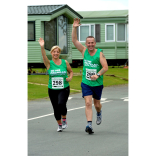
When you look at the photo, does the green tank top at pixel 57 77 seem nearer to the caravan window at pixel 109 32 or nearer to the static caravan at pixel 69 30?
the static caravan at pixel 69 30

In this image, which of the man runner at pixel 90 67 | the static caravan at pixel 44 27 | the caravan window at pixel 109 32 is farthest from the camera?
the caravan window at pixel 109 32

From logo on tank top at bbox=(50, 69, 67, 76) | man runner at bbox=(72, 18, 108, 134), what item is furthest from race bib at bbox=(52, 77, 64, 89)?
man runner at bbox=(72, 18, 108, 134)

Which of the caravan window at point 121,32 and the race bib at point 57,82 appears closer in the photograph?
the race bib at point 57,82

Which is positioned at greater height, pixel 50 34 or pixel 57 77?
pixel 50 34

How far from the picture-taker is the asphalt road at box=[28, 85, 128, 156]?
22.7 ft

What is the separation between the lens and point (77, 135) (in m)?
8.48

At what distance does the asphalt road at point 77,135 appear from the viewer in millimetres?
6906

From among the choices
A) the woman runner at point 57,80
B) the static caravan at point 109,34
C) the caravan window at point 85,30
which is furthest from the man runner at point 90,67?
→ the caravan window at point 85,30

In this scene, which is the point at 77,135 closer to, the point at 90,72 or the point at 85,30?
the point at 90,72

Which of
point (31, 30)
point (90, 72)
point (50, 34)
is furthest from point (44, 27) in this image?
point (90, 72)

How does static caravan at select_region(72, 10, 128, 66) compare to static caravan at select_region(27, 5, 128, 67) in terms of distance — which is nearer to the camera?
static caravan at select_region(27, 5, 128, 67)

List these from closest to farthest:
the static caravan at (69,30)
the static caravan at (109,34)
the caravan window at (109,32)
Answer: the static caravan at (69,30)
the static caravan at (109,34)
the caravan window at (109,32)

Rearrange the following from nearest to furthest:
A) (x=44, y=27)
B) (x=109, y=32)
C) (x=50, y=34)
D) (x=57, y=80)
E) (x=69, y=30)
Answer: (x=57, y=80)
(x=44, y=27)
(x=50, y=34)
(x=69, y=30)
(x=109, y=32)

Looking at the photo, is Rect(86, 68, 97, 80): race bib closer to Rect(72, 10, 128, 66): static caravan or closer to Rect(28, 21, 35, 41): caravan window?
Rect(28, 21, 35, 41): caravan window
